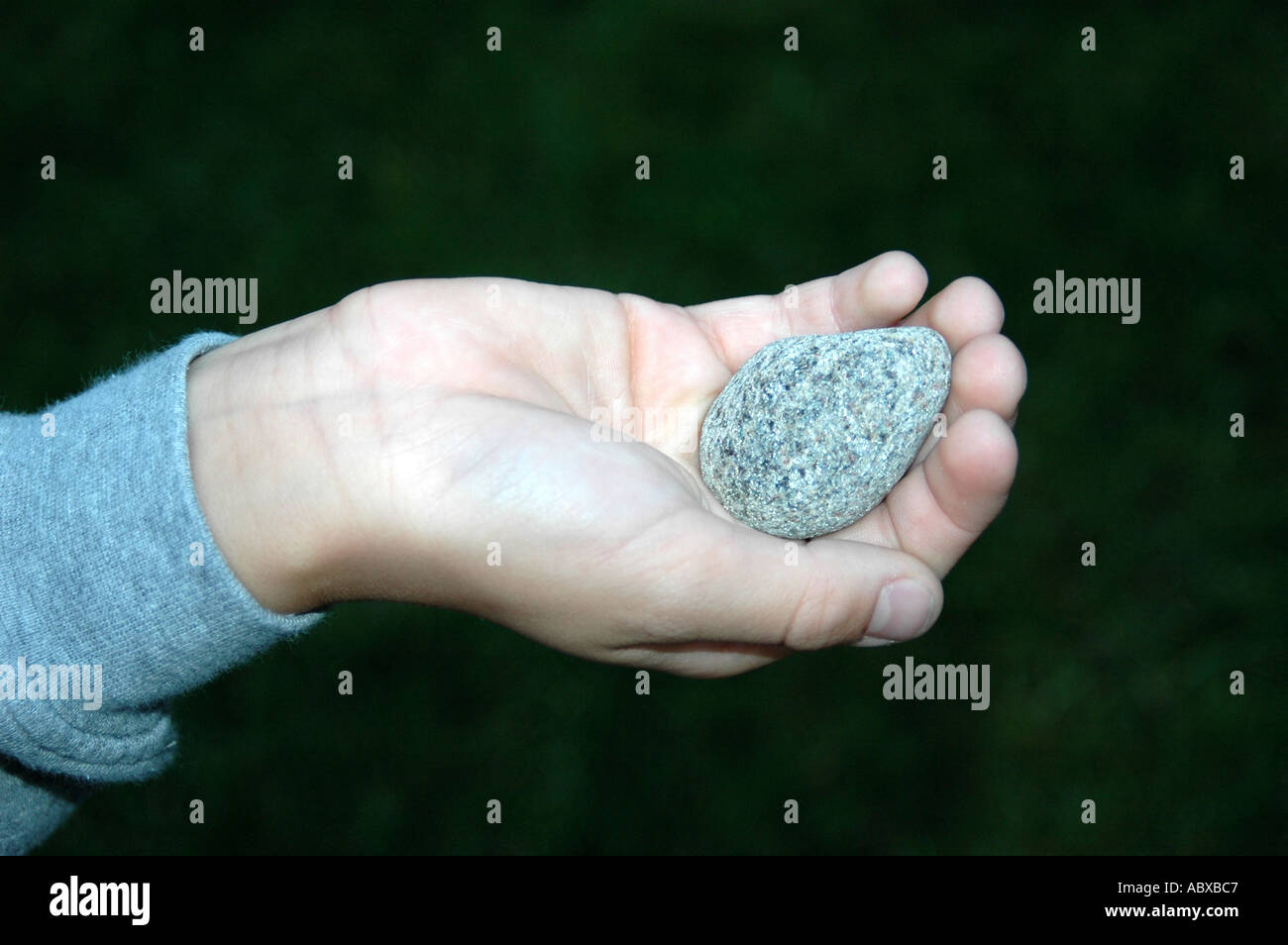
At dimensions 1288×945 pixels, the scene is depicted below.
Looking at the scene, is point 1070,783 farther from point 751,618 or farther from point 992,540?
point 751,618

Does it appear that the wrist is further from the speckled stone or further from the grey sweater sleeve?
the speckled stone

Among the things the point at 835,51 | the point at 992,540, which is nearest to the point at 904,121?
the point at 835,51

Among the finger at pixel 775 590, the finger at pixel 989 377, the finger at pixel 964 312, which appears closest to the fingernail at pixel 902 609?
the finger at pixel 775 590

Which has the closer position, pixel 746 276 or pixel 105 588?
pixel 105 588

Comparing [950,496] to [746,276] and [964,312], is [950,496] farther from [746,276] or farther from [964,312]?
[746,276]

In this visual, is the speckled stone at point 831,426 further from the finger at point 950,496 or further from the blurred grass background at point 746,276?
the blurred grass background at point 746,276

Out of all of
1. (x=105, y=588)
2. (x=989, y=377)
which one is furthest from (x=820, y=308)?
(x=105, y=588)
